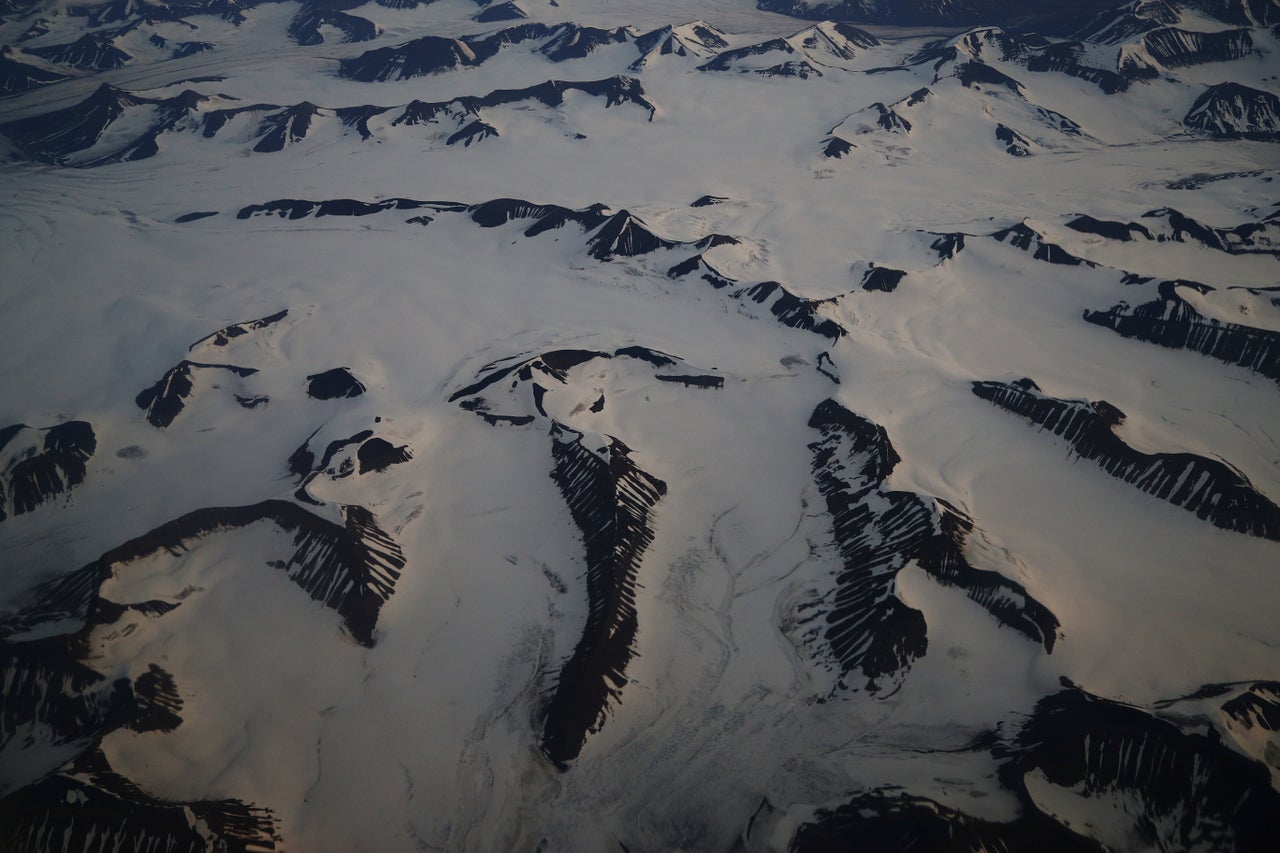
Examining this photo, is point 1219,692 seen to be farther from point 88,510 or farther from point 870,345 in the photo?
point 88,510

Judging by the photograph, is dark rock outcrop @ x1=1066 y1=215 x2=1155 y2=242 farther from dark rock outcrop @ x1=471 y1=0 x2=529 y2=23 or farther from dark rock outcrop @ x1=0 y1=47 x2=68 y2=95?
dark rock outcrop @ x1=0 y1=47 x2=68 y2=95

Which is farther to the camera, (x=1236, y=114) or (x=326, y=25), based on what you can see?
(x=326, y=25)

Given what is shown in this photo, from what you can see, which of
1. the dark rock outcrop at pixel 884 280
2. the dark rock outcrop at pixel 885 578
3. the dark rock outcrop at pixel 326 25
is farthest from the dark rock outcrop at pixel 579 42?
the dark rock outcrop at pixel 885 578

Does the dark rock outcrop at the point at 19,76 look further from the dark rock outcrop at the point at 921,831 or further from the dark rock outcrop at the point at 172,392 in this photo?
the dark rock outcrop at the point at 921,831

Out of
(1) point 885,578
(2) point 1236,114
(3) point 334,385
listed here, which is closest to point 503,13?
(2) point 1236,114

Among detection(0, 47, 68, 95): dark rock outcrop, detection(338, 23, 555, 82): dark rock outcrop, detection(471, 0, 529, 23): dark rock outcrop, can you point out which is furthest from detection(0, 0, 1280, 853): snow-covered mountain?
detection(471, 0, 529, 23): dark rock outcrop

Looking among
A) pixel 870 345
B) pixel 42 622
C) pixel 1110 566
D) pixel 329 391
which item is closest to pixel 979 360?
pixel 870 345

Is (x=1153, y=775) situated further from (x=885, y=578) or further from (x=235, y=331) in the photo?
(x=235, y=331)
